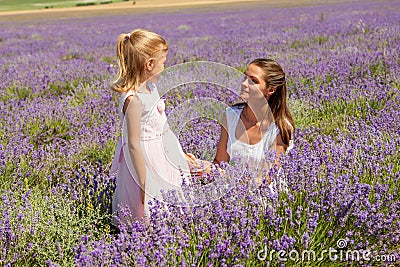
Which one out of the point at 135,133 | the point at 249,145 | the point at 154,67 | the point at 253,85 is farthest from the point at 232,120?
the point at 135,133

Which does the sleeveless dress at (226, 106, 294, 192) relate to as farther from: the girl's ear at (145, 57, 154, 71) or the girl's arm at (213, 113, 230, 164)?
the girl's ear at (145, 57, 154, 71)

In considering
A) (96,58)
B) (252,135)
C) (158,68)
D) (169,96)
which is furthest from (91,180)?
(96,58)

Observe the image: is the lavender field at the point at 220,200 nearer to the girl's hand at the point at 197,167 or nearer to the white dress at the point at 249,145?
the white dress at the point at 249,145

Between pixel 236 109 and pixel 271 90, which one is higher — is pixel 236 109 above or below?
below

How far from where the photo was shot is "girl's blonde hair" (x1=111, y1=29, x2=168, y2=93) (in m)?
2.47

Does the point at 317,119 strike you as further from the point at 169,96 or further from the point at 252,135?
the point at 169,96

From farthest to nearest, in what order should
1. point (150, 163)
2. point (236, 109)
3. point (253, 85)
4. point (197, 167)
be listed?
1. point (236, 109)
2. point (253, 85)
3. point (197, 167)
4. point (150, 163)

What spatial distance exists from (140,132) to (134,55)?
442 mm

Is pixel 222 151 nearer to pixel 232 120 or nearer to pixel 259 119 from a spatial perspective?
pixel 232 120

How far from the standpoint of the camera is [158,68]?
2609mm

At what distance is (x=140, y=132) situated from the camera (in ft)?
7.97

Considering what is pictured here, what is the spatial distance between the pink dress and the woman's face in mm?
541

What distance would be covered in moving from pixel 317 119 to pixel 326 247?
83.8 inches

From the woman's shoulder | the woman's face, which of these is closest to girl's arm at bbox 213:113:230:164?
the woman's shoulder
